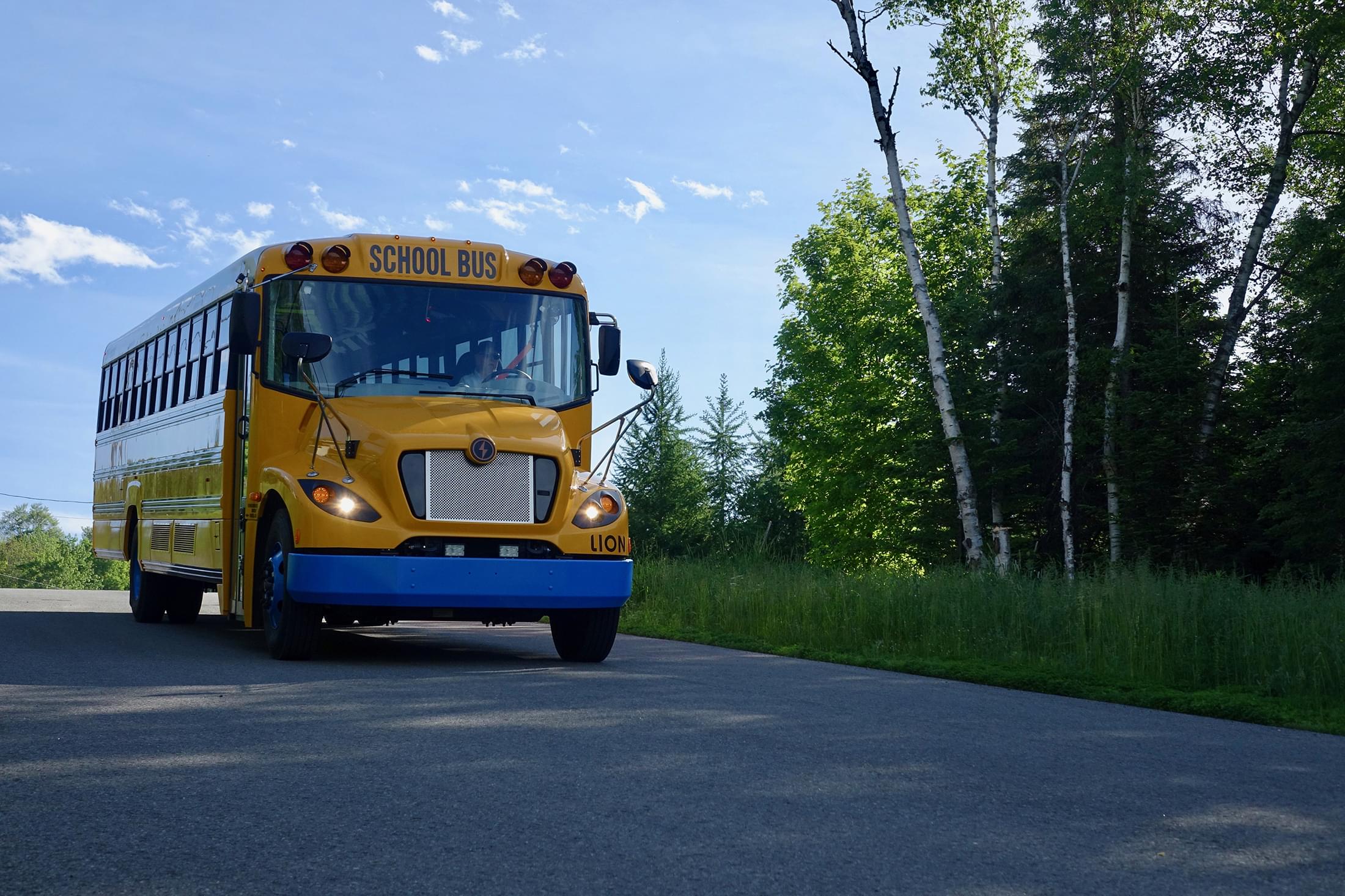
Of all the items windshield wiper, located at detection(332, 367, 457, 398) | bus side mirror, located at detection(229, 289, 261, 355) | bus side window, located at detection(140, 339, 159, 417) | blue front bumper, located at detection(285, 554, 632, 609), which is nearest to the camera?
blue front bumper, located at detection(285, 554, 632, 609)

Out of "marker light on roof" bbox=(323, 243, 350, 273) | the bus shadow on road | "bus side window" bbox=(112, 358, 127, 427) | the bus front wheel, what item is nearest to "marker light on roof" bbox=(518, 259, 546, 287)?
"marker light on roof" bbox=(323, 243, 350, 273)

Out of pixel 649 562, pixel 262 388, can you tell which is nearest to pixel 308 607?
pixel 262 388

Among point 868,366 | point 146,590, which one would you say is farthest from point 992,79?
point 146,590

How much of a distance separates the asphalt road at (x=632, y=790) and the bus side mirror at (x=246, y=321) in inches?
116

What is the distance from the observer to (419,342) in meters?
11.1

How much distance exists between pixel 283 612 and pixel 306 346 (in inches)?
83.6

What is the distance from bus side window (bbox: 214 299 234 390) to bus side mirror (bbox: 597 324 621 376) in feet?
11.3

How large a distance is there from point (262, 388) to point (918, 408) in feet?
81.1

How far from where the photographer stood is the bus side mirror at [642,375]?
11.1m

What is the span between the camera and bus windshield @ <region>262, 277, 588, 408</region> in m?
10.9

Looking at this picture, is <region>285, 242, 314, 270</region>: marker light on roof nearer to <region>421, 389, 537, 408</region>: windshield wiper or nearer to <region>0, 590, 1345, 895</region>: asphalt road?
<region>421, 389, 537, 408</region>: windshield wiper

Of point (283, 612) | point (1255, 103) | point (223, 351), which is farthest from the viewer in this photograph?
point (1255, 103)

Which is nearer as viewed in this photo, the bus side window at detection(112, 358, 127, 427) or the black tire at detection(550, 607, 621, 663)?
the black tire at detection(550, 607, 621, 663)

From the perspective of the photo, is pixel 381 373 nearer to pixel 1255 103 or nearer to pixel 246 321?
pixel 246 321
